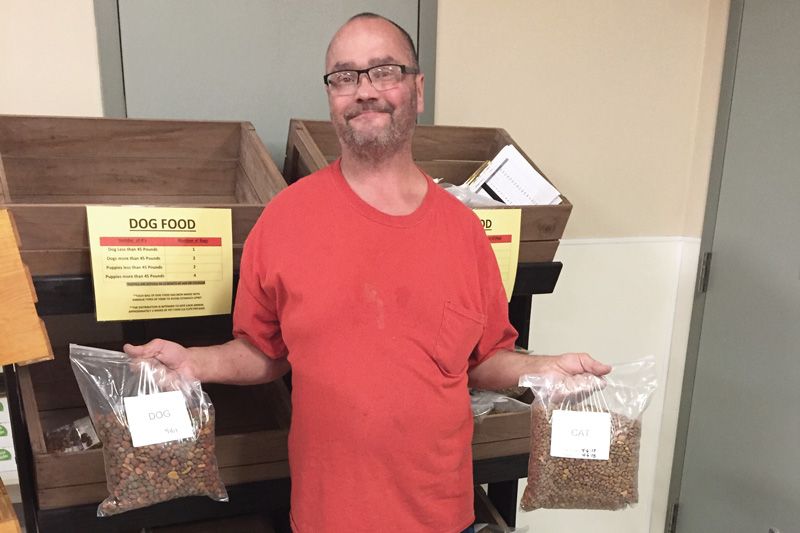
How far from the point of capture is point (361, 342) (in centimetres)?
102

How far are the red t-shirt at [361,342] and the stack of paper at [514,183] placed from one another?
31 centimetres

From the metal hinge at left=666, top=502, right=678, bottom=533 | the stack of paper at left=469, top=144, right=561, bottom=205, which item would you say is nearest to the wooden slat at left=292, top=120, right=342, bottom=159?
the stack of paper at left=469, top=144, right=561, bottom=205

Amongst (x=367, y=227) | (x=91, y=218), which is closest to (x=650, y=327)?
(x=367, y=227)

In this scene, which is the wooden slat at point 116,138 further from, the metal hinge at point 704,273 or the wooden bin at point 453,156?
the metal hinge at point 704,273

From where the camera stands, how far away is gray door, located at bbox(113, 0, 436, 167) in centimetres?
148

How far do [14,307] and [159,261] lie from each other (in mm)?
257

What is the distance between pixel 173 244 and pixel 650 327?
1706 mm

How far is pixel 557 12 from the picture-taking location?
1.80 metres

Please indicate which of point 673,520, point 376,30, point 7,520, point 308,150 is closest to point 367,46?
point 376,30

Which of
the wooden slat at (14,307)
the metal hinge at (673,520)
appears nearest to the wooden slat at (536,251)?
the wooden slat at (14,307)

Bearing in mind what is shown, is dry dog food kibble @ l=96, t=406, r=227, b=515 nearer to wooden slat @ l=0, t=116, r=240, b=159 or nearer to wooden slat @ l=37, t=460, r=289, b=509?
wooden slat @ l=37, t=460, r=289, b=509

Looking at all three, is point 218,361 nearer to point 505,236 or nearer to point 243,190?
point 243,190

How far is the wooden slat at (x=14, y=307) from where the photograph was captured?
82 centimetres

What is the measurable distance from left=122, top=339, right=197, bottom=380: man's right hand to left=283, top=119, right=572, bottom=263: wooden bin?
45cm
